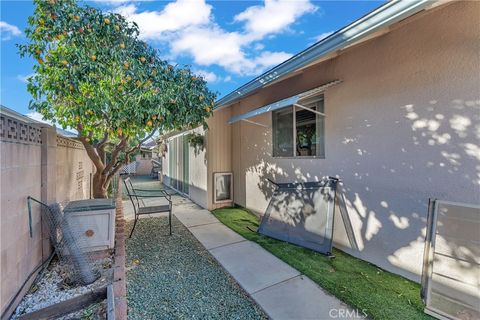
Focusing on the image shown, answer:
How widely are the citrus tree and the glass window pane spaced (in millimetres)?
2183

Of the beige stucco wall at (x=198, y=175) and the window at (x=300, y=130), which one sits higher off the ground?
the window at (x=300, y=130)

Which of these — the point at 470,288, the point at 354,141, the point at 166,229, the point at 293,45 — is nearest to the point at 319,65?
the point at 354,141

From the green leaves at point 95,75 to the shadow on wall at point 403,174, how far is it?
3373 millimetres

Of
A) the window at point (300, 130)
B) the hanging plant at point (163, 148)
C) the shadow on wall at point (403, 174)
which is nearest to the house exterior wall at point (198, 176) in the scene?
the window at point (300, 130)

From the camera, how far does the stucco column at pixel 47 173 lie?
3.13 m

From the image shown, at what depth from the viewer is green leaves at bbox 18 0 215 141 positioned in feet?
11.5

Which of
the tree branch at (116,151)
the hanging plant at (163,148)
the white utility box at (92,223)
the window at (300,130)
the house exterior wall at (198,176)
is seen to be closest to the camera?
the white utility box at (92,223)

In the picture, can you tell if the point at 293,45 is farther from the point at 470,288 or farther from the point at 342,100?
the point at 470,288

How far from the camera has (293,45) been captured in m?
6.22

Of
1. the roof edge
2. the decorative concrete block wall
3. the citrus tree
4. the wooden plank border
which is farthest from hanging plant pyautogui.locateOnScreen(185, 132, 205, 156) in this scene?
the wooden plank border

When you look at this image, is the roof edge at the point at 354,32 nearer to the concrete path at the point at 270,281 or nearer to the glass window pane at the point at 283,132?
the glass window pane at the point at 283,132

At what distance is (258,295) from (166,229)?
315 cm

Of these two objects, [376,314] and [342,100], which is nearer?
[376,314]

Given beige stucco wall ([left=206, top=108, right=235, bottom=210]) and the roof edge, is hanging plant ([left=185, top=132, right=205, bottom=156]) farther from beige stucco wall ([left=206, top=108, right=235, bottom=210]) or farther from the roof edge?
the roof edge
